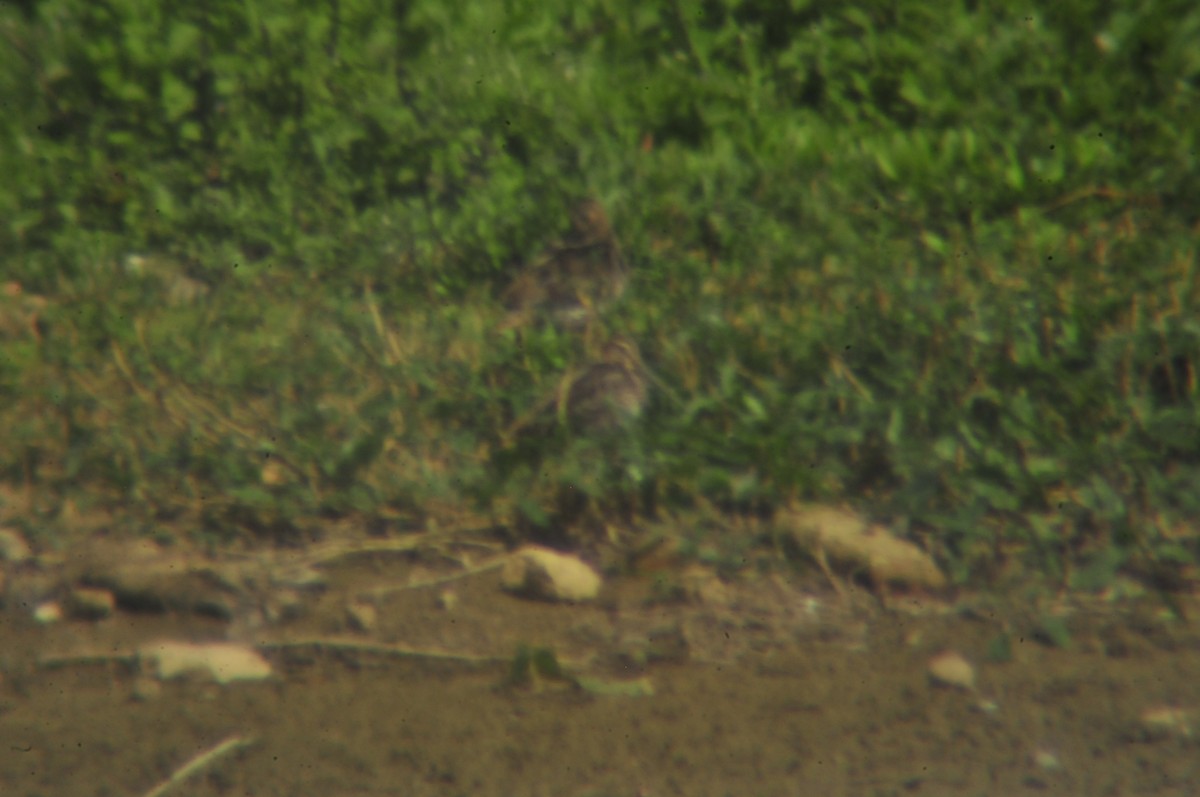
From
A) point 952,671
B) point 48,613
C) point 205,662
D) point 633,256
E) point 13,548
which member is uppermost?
point 633,256

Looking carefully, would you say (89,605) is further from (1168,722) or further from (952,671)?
(1168,722)

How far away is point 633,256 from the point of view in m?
3.84

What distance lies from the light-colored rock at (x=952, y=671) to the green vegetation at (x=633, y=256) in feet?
1.06

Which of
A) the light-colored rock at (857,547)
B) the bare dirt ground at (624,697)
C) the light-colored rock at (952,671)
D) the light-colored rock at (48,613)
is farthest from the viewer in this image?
the light-colored rock at (48,613)

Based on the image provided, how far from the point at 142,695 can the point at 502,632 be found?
2.44 feet

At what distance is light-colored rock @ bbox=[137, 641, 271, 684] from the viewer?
3.06 meters

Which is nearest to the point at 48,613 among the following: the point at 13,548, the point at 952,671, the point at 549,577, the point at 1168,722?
the point at 13,548

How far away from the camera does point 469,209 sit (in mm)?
4090

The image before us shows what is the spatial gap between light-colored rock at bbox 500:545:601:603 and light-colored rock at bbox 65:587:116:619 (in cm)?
88

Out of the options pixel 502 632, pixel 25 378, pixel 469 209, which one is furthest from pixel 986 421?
pixel 25 378

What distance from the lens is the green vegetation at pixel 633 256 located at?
132 inches

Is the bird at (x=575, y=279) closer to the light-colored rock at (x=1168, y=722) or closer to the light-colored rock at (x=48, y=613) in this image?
the light-colored rock at (x=48, y=613)

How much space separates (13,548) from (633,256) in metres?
1.67

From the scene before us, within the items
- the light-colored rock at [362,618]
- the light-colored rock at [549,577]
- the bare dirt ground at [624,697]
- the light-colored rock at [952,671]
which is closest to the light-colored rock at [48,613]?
the bare dirt ground at [624,697]
